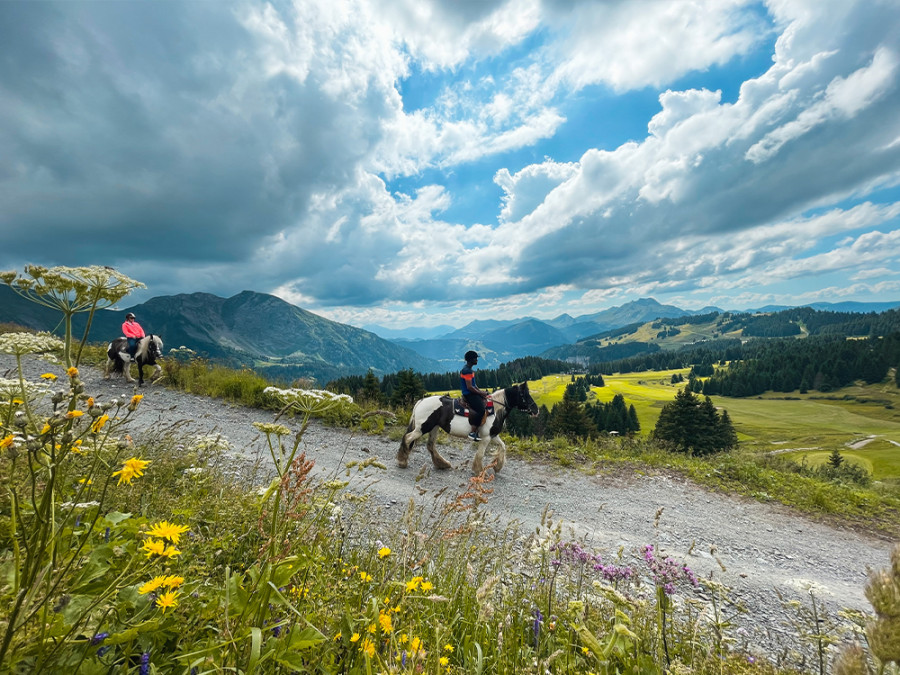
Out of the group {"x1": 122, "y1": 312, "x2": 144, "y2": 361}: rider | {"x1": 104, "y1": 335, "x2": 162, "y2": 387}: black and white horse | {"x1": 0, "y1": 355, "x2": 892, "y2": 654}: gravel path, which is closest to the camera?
{"x1": 0, "y1": 355, "x2": 892, "y2": 654}: gravel path

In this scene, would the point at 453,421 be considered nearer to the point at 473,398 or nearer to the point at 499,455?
the point at 473,398

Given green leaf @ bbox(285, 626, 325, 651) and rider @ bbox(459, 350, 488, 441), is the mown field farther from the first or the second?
green leaf @ bbox(285, 626, 325, 651)

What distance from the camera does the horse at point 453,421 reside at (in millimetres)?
11219

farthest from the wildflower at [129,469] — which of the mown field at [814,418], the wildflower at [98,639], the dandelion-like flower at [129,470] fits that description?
the mown field at [814,418]

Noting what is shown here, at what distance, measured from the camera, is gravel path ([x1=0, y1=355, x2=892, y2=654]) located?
6359 millimetres

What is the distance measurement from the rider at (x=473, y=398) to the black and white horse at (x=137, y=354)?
14.7 meters

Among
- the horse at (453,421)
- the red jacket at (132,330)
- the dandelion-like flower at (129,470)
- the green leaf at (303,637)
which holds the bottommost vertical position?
the horse at (453,421)

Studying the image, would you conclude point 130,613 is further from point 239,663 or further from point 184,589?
point 239,663

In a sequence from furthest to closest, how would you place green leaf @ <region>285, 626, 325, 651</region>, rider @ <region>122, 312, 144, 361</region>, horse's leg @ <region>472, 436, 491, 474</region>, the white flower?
rider @ <region>122, 312, 144, 361</region> → horse's leg @ <region>472, 436, 491, 474</region> → the white flower → green leaf @ <region>285, 626, 325, 651</region>

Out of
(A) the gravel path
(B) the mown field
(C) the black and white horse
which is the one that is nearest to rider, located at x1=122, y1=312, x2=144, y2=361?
(C) the black and white horse

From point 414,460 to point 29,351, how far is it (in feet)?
35.1

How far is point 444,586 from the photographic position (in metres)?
3.51

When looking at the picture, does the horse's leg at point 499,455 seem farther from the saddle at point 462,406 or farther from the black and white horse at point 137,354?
the black and white horse at point 137,354

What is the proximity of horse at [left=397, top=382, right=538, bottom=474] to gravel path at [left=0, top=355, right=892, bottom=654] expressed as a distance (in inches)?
23.8
